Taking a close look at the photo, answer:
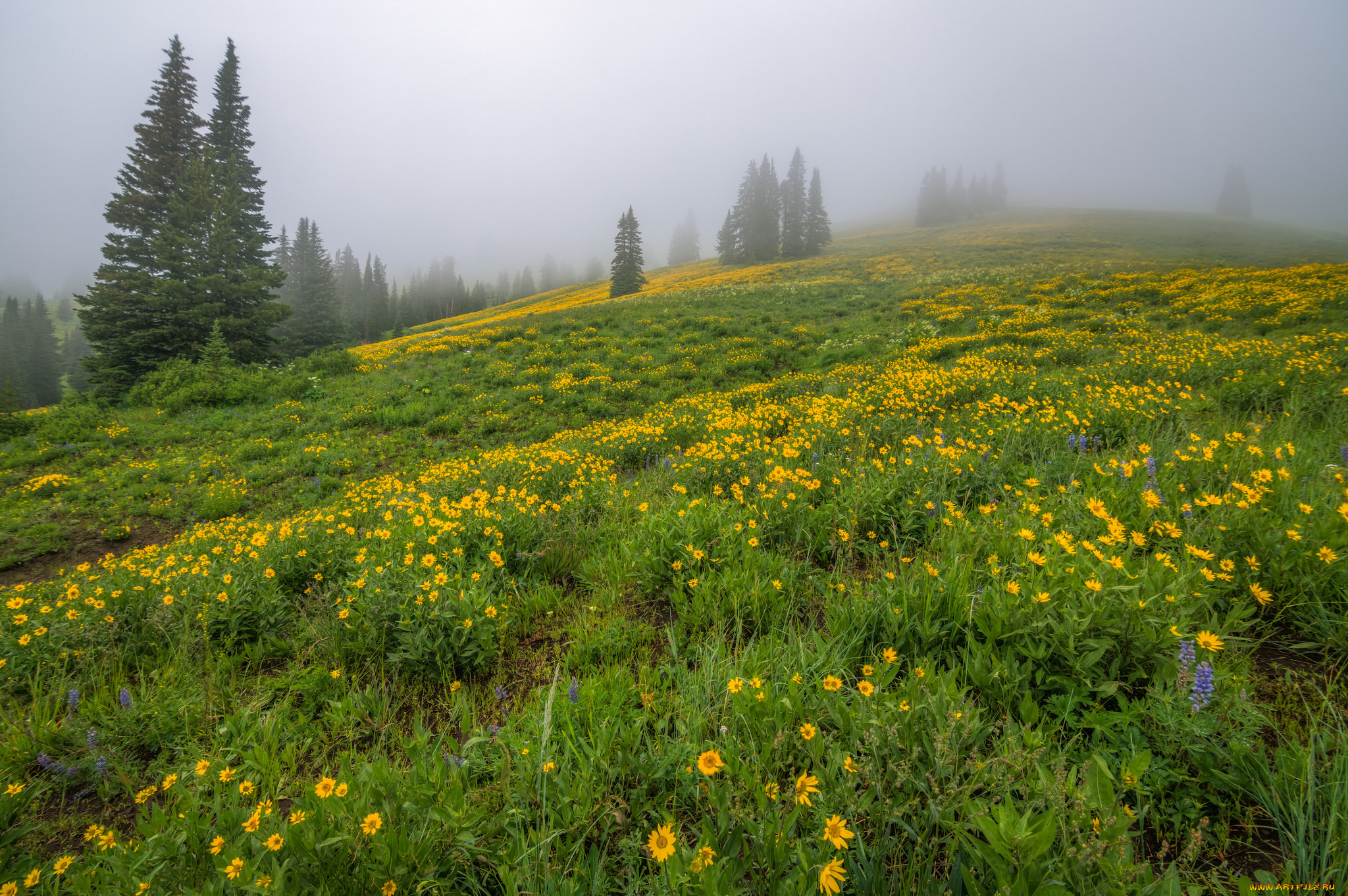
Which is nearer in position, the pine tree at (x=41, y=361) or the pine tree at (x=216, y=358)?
the pine tree at (x=216, y=358)

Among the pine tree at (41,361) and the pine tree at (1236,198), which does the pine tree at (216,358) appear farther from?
the pine tree at (1236,198)

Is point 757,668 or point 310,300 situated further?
point 310,300

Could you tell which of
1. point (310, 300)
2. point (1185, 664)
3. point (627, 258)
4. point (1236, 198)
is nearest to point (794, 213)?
point (627, 258)

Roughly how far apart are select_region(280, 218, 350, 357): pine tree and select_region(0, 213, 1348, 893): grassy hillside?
25785 millimetres

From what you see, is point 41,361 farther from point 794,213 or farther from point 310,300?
point 794,213

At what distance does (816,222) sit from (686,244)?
43784mm

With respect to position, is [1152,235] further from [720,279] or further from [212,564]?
[212,564]

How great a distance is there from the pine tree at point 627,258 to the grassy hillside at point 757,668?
41.7 metres

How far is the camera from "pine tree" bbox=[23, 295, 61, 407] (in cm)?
5578

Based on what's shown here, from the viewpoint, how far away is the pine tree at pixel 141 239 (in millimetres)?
16406

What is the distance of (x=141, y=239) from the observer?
1916 centimetres

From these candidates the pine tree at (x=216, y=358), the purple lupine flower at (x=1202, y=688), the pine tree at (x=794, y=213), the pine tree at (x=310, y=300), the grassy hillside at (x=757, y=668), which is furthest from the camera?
the pine tree at (x=794, y=213)

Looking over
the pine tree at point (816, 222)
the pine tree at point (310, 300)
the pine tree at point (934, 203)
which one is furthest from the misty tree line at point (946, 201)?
the pine tree at point (310, 300)

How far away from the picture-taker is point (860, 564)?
3.35 metres
